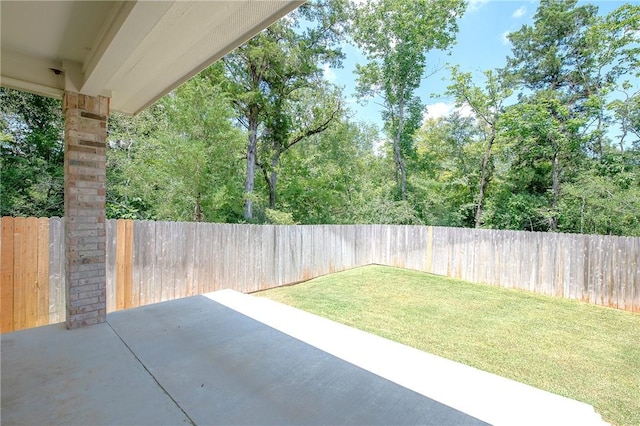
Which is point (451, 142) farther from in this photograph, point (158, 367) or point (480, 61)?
point (158, 367)

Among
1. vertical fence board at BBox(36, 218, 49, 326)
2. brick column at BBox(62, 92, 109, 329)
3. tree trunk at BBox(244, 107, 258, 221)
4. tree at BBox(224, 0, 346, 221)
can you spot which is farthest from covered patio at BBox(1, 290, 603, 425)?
tree at BBox(224, 0, 346, 221)

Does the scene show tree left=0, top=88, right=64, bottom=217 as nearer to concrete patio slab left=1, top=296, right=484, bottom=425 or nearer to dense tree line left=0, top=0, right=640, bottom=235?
dense tree line left=0, top=0, right=640, bottom=235

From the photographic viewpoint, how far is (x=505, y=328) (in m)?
4.42

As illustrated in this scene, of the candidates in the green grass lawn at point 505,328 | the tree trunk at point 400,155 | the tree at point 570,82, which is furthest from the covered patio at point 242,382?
the tree trunk at point 400,155

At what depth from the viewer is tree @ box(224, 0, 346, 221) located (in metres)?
10.4

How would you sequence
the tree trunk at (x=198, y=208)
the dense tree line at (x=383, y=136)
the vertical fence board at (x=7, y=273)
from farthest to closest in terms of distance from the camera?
the tree trunk at (x=198, y=208)
the dense tree line at (x=383, y=136)
the vertical fence board at (x=7, y=273)

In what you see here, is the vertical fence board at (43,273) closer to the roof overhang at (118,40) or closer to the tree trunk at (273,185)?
the roof overhang at (118,40)

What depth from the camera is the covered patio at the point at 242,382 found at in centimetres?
165

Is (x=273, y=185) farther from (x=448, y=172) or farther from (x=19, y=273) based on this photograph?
(x=19, y=273)

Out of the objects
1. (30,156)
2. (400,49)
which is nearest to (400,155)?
(400,49)

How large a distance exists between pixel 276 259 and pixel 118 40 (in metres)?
4.93

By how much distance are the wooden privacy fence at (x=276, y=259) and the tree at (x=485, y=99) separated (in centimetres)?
581

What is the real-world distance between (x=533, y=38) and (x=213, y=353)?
52.6ft

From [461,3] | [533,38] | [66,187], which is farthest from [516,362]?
[461,3]
